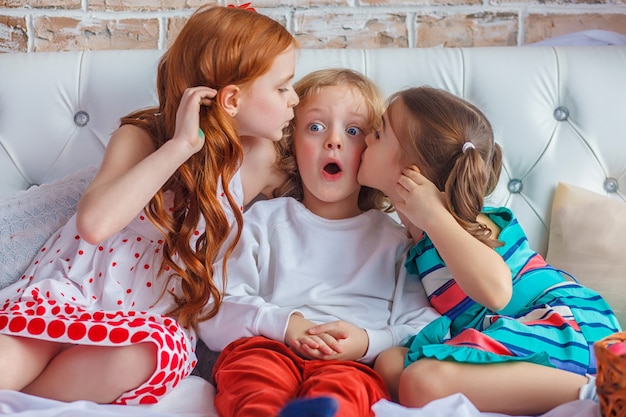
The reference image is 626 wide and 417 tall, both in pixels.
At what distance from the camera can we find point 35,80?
173 centimetres

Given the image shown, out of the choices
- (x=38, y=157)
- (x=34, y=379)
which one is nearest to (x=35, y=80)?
(x=38, y=157)

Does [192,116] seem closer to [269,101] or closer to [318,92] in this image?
[269,101]

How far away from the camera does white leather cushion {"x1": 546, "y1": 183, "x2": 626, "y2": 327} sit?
1.54 meters

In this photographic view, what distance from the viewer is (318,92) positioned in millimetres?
1559

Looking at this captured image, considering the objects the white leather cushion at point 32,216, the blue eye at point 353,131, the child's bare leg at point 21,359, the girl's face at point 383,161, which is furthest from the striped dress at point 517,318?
the white leather cushion at point 32,216

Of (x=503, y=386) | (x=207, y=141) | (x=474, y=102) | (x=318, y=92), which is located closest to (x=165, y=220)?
(x=207, y=141)

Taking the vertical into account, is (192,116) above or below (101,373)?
above

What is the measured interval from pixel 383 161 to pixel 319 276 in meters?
0.25

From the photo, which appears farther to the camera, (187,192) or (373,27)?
(373,27)

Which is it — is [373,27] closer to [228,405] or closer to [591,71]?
[591,71]

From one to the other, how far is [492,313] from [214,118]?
602mm

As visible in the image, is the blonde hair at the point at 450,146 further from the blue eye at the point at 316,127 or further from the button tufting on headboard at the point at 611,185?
the button tufting on headboard at the point at 611,185

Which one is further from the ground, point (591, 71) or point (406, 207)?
point (591, 71)

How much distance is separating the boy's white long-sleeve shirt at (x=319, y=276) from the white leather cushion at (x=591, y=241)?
Answer: 34 centimetres
